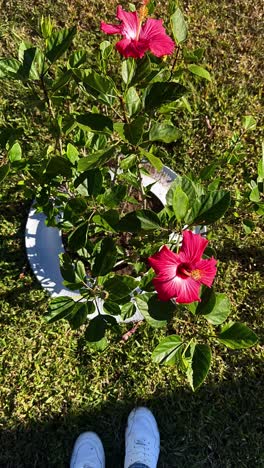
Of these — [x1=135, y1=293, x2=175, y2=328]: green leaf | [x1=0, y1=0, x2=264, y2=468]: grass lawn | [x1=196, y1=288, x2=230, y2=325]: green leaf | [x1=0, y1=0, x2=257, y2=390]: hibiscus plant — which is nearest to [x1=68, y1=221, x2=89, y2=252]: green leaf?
[x1=0, y1=0, x2=257, y2=390]: hibiscus plant

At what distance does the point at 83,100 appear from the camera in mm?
2531

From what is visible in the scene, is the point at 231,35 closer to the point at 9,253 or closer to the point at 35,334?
the point at 9,253

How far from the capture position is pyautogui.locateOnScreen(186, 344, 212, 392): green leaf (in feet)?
3.88

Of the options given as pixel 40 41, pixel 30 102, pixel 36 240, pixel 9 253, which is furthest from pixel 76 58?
pixel 40 41

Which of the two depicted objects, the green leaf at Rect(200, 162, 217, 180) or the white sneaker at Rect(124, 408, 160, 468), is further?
the white sneaker at Rect(124, 408, 160, 468)

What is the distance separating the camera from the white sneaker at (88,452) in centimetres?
197

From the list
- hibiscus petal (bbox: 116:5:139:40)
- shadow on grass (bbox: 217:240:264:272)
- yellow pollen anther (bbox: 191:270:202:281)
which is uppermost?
hibiscus petal (bbox: 116:5:139:40)

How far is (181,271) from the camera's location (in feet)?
3.73

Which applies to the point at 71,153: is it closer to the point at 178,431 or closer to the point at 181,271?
the point at 181,271

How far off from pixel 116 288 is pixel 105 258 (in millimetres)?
83

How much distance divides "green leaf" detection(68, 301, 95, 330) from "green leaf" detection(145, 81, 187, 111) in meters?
0.52

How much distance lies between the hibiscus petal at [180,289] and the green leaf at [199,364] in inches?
6.5

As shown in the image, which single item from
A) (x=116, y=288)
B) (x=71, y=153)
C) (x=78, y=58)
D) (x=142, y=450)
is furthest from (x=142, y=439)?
(x=78, y=58)

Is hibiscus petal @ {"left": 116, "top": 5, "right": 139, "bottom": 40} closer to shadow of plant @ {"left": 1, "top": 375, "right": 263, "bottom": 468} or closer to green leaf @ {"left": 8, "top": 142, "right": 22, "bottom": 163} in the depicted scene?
green leaf @ {"left": 8, "top": 142, "right": 22, "bottom": 163}
